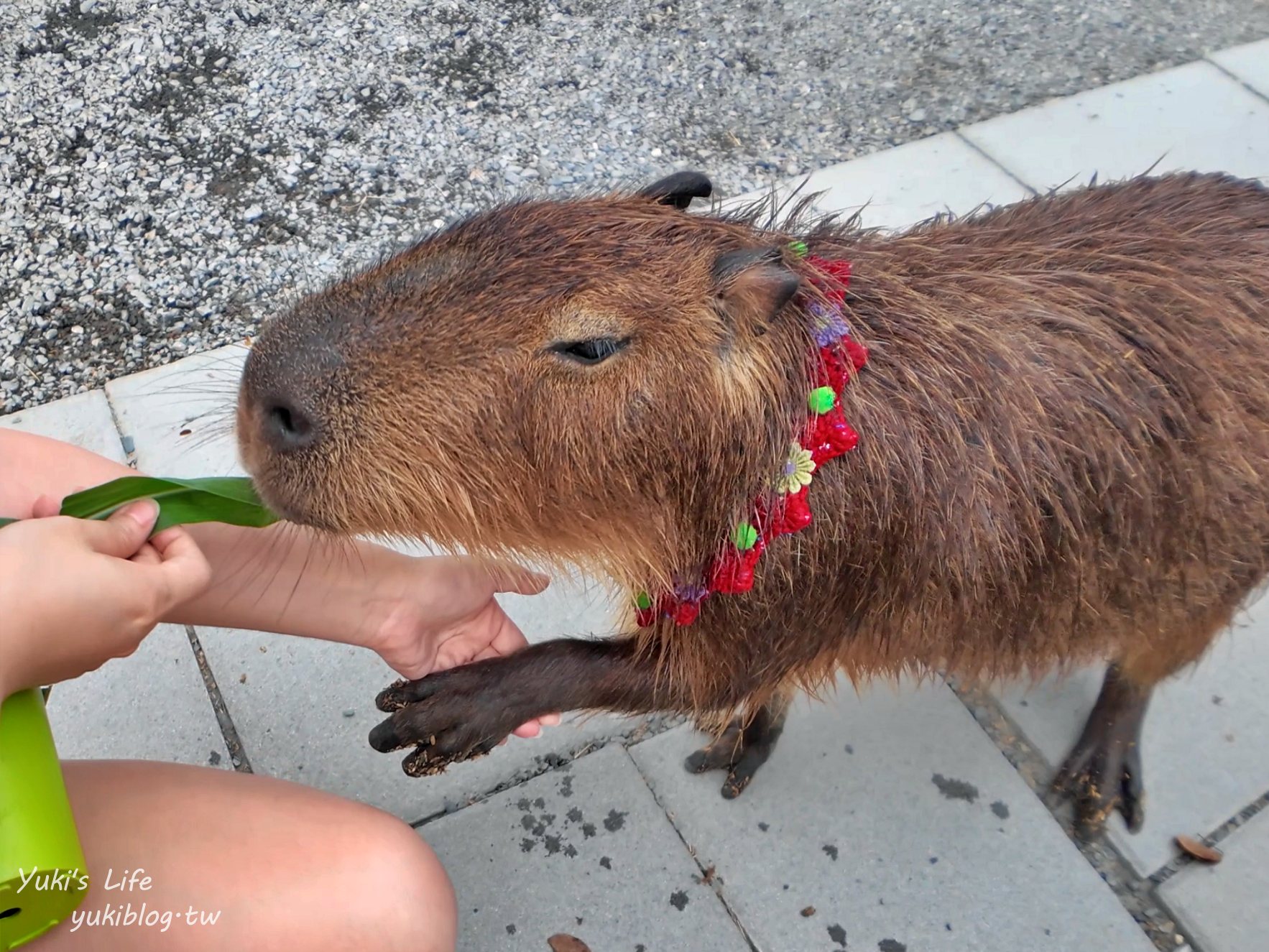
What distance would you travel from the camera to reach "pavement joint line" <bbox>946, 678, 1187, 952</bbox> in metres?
2.21

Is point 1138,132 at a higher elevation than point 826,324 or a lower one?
lower

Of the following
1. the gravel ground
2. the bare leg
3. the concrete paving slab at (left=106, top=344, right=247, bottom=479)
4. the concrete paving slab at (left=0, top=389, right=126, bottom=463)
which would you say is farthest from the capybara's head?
the gravel ground

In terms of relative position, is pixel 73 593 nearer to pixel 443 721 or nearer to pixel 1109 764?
pixel 443 721

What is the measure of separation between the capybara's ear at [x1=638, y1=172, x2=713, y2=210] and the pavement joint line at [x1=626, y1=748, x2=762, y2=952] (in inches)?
53.7

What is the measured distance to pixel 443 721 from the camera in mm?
1849

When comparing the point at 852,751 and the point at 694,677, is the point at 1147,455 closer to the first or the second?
the point at 694,677

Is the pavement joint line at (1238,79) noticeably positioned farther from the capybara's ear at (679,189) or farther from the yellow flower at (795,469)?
the yellow flower at (795,469)

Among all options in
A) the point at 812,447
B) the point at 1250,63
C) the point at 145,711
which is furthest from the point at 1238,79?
the point at 145,711

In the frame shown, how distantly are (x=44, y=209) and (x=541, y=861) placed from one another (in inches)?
120

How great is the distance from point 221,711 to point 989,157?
3.36 m

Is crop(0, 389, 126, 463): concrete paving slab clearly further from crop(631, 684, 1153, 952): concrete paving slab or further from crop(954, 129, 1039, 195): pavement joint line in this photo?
crop(954, 129, 1039, 195): pavement joint line

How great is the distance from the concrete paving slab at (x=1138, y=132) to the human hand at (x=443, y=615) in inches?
109

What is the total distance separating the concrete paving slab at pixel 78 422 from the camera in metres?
2.99

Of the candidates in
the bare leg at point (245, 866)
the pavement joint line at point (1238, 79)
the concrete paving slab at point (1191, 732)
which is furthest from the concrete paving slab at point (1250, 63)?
the bare leg at point (245, 866)
